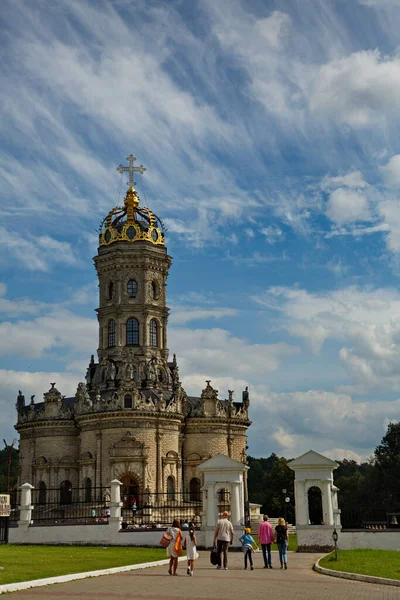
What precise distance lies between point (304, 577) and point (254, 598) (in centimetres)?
498

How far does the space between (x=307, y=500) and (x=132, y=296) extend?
118 ft

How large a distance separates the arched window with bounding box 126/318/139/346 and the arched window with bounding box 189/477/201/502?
11.7 meters

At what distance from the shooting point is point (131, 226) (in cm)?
6619

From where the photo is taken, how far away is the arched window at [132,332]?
2525 inches

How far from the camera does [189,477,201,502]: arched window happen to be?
59.9m

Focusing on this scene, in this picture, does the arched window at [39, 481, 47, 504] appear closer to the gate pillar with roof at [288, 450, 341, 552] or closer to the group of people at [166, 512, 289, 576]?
the gate pillar with roof at [288, 450, 341, 552]

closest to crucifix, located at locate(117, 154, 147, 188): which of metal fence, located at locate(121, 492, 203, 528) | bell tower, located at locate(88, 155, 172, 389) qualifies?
bell tower, located at locate(88, 155, 172, 389)

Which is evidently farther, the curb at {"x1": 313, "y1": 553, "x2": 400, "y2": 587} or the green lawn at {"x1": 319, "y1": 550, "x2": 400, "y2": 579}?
the green lawn at {"x1": 319, "y1": 550, "x2": 400, "y2": 579}

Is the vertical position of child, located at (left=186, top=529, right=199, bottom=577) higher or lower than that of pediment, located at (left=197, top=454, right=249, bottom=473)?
lower

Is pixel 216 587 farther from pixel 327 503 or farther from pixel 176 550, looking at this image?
pixel 327 503

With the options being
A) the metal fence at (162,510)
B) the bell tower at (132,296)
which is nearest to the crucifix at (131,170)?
the bell tower at (132,296)

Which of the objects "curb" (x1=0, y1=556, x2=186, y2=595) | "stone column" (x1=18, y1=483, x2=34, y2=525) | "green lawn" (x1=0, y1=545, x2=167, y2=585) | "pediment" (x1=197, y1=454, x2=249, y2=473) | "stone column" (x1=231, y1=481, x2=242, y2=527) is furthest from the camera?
"stone column" (x1=18, y1=483, x2=34, y2=525)

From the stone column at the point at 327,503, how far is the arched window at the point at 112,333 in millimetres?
35417

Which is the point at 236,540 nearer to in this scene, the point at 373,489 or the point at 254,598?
the point at 254,598
